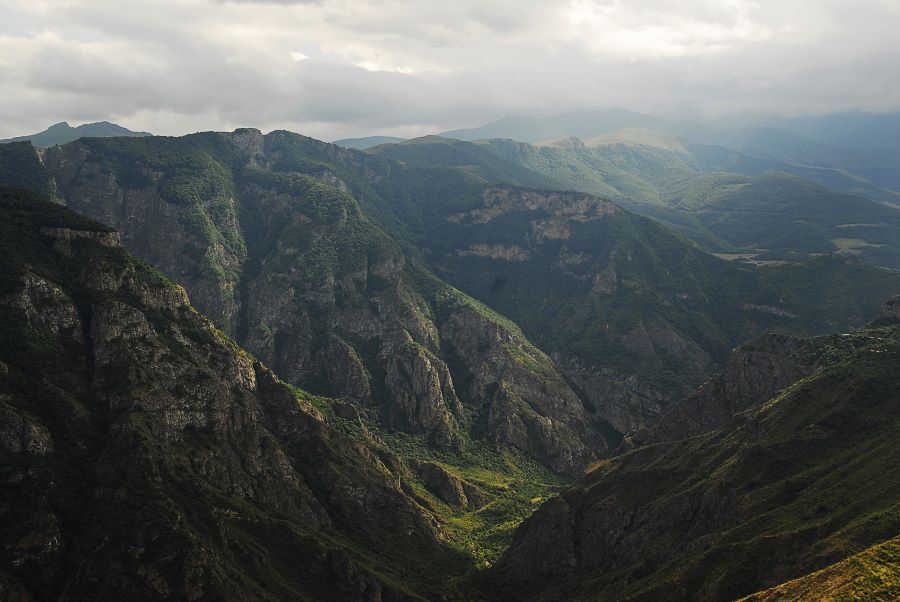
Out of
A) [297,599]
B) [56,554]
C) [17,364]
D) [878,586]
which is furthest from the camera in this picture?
[17,364]

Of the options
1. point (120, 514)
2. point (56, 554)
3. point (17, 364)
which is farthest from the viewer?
point (17, 364)

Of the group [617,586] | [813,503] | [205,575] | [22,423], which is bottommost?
[617,586]

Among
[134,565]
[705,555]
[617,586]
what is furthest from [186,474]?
[705,555]

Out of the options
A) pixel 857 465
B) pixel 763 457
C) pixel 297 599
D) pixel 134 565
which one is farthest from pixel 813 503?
pixel 134 565

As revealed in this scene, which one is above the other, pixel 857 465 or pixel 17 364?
pixel 17 364

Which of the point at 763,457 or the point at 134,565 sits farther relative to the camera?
the point at 763,457

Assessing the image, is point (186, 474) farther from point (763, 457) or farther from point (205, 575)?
point (763, 457)

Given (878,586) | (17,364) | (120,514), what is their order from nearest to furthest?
(878,586) < (120,514) < (17,364)

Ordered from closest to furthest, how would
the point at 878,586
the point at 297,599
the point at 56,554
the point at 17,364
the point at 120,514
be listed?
the point at 878,586
the point at 56,554
the point at 120,514
the point at 297,599
the point at 17,364

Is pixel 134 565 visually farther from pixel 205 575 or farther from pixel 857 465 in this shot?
pixel 857 465
